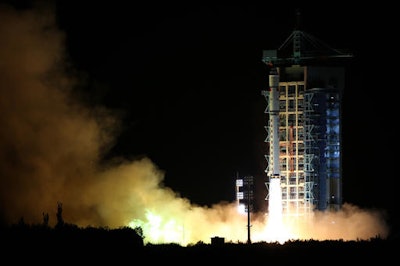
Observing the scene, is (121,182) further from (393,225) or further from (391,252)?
(391,252)

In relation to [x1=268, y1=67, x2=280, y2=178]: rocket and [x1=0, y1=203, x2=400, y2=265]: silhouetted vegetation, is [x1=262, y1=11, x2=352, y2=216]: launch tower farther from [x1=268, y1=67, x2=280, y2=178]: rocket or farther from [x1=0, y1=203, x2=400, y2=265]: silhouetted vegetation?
[x1=0, y1=203, x2=400, y2=265]: silhouetted vegetation

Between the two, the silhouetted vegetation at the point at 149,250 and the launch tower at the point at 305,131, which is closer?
the silhouetted vegetation at the point at 149,250

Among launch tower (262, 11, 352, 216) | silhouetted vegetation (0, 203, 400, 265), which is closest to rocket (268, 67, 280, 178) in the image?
launch tower (262, 11, 352, 216)

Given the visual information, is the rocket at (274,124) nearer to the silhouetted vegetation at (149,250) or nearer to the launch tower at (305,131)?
the launch tower at (305,131)

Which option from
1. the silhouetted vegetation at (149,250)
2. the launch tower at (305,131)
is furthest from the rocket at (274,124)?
the silhouetted vegetation at (149,250)

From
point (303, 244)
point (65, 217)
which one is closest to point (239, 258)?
point (303, 244)

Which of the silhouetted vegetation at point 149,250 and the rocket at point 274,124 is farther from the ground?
the rocket at point 274,124

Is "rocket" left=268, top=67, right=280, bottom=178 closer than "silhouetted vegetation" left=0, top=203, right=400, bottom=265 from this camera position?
No

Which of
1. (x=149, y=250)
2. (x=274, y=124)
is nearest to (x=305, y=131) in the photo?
(x=274, y=124)
